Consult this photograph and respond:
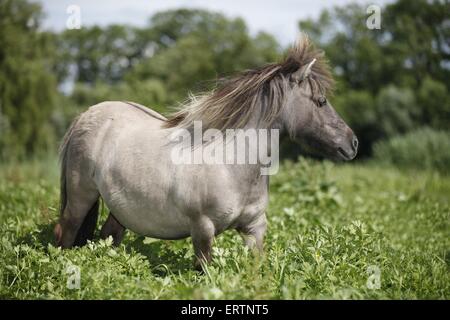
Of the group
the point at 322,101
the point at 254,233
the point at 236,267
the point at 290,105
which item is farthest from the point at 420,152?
the point at 236,267

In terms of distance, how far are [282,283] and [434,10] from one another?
26339 millimetres

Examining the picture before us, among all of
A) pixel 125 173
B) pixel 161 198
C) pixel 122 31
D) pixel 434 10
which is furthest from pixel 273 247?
pixel 122 31

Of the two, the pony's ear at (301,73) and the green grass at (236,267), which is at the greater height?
the pony's ear at (301,73)

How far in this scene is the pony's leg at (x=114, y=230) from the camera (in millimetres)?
4812

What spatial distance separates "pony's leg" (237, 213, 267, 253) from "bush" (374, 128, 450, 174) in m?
11.7

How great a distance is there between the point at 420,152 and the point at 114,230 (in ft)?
43.9

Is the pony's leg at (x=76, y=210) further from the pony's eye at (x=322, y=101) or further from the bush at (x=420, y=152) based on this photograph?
the bush at (x=420, y=152)

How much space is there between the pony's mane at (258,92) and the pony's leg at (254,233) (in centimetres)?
77

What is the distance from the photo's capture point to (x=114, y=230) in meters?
4.82

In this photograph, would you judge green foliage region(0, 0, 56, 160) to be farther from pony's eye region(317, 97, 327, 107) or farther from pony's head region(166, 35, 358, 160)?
pony's eye region(317, 97, 327, 107)

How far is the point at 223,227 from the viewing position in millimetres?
3906

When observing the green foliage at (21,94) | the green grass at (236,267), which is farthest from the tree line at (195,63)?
the green grass at (236,267)

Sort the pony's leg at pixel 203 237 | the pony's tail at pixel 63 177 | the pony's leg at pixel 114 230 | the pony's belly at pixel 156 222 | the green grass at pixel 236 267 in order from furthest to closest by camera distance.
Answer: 1. the pony's leg at pixel 114 230
2. the pony's tail at pixel 63 177
3. the pony's belly at pixel 156 222
4. the pony's leg at pixel 203 237
5. the green grass at pixel 236 267

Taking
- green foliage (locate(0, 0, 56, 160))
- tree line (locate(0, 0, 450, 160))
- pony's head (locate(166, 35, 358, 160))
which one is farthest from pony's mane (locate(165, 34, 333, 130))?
green foliage (locate(0, 0, 56, 160))
